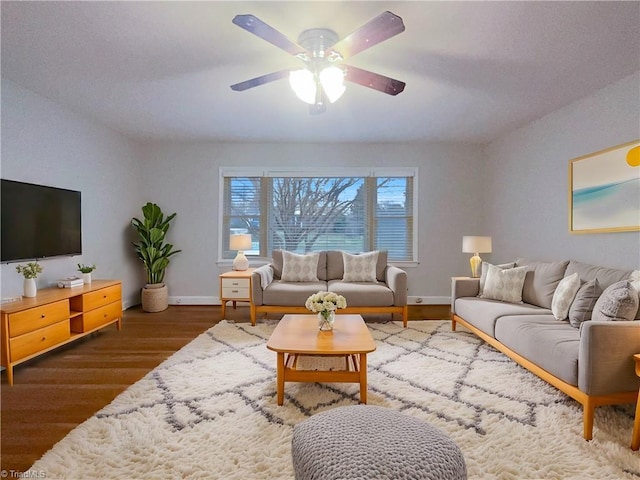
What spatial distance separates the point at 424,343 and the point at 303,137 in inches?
129

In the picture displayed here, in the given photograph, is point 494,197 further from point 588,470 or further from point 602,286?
point 588,470

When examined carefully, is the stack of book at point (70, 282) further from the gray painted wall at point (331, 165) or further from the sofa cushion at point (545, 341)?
the sofa cushion at point (545, 341)

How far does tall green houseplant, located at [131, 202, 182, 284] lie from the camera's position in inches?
→ 199

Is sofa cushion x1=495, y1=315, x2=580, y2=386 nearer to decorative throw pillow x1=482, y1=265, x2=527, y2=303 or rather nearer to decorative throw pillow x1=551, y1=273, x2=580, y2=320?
decorative throw pillow x1=551, y1=273, x2=580, y2=320

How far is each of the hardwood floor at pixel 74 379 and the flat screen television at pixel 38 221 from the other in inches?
39.0

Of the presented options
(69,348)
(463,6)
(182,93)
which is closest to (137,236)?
(69,348)

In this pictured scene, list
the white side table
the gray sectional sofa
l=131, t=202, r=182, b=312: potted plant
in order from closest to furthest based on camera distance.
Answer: the gray sectional sofa → the white side table → l=131, t=202, r=182, b=312: potted plant

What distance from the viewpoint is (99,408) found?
2301mm

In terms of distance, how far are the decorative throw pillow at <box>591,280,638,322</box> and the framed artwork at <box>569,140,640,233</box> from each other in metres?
0.97

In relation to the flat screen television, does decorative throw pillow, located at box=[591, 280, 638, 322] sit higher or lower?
lower

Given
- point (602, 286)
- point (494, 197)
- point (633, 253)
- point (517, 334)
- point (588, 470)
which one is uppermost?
point (494, 197)

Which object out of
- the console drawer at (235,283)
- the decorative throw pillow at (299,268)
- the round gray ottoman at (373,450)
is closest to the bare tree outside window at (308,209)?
the decorative throw pillow at (299,268)

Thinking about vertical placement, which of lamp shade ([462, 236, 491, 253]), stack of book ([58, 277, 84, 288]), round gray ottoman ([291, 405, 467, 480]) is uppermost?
lamp shade ([462, 236, 491, 253])

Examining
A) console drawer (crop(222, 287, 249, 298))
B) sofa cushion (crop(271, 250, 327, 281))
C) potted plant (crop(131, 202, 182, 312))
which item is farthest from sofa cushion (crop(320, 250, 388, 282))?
potted plant (crop(131, 202, 182, 312))
